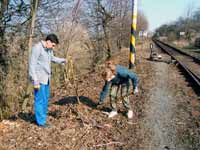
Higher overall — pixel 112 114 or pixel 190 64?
pixel 112 114

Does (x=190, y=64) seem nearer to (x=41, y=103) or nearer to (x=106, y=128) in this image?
(x=106, y=128)

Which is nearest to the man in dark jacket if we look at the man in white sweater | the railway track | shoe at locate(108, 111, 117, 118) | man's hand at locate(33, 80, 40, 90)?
shoe at locate(108, 111, 117, 118)

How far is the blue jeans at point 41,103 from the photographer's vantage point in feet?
23.9

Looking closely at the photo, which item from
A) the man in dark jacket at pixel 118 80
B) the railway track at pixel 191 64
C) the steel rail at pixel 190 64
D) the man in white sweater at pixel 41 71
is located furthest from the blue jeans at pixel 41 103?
the steel rail at pixel 190 64

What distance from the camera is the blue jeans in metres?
7.30

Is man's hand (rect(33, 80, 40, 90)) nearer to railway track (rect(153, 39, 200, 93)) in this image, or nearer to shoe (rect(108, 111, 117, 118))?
shoe (rect(108, 111, 117, 118))

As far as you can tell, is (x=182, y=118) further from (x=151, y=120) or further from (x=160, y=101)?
(x=160, y=101)

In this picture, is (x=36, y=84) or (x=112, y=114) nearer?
(x=36, y=84)

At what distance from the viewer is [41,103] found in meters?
7.35

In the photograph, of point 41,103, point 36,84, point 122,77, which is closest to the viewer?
point 36,84

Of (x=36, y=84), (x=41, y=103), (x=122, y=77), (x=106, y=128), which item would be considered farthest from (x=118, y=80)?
(x=36, y=84)

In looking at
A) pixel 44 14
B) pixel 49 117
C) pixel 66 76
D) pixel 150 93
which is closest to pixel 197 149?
pixel 49 117

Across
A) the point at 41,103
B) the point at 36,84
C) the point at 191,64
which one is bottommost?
the point at 191,64

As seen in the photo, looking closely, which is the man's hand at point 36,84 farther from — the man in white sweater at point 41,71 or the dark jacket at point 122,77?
the dark jacket at point 122,77
